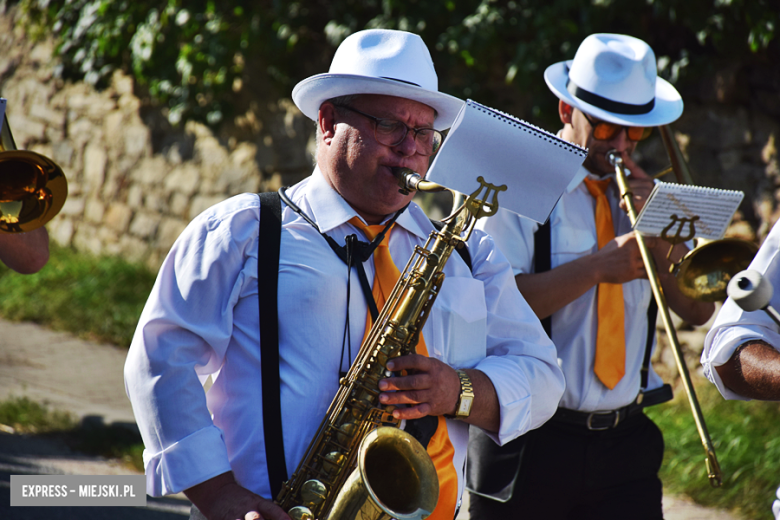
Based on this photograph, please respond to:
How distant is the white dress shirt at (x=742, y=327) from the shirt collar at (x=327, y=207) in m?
0.87

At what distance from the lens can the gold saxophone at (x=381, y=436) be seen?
1793 mm

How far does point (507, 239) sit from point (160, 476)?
1.46 meters

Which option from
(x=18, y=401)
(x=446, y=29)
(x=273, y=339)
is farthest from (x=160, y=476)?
(x=446, y=29)

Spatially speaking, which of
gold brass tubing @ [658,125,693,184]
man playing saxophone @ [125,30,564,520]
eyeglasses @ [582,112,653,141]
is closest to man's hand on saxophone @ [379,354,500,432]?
man playing saxophone @ [125,30,564,520]

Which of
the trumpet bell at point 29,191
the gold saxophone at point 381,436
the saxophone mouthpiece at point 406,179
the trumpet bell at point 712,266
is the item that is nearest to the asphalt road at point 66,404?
the trumpet bell at point 712,266

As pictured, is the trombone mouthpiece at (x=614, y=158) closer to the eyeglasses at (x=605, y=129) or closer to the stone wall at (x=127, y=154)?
the eyeglasses at (x=605, y=129)

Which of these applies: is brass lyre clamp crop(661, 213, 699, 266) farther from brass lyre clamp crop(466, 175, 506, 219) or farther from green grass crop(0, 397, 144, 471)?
green grass crop(0, 397, 144, 471)

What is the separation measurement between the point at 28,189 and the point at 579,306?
1.89 meters

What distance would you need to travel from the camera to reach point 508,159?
193 centimetres

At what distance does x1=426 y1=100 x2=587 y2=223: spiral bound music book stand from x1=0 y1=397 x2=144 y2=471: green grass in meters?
3.47

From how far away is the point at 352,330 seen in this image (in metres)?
1.98

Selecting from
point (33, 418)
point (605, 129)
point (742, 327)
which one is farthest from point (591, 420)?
point (33, 418)

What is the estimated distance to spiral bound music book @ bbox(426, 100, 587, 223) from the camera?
189 cm

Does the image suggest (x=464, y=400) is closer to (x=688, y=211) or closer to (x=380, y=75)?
(x=380, y=75)
